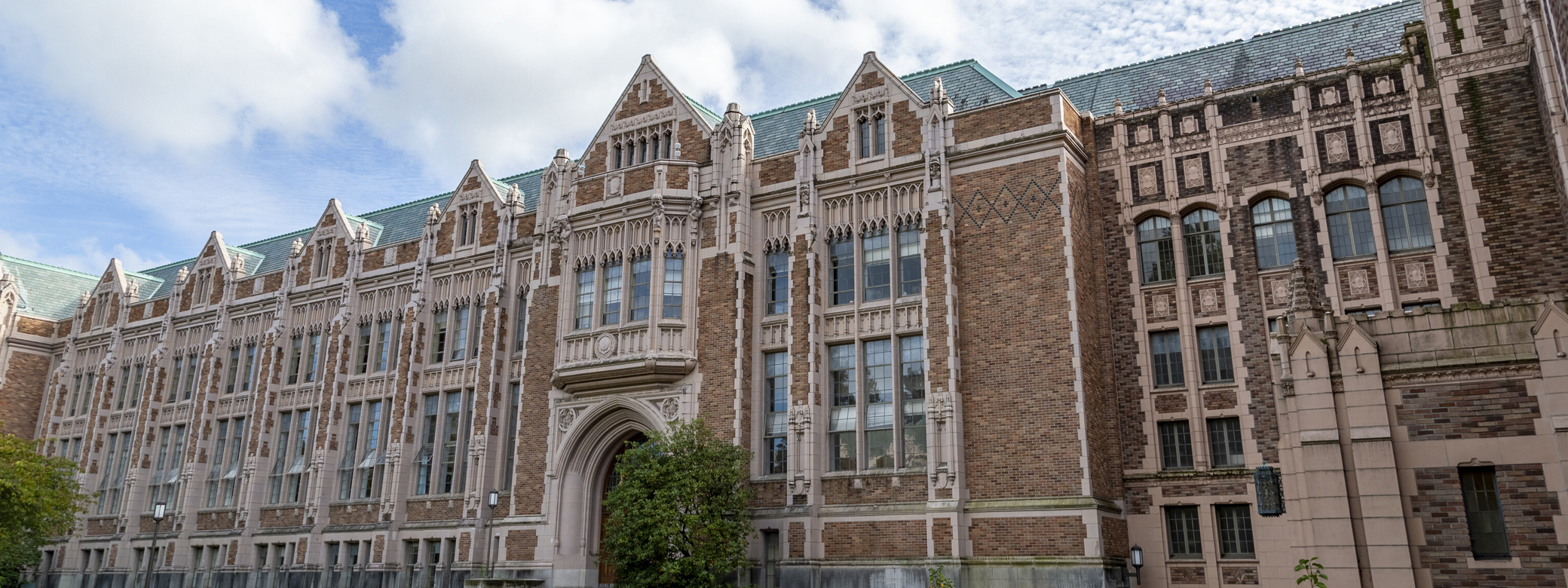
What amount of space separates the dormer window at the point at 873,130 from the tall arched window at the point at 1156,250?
7.33m

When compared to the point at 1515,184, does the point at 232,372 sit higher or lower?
higher

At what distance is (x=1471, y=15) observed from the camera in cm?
2523

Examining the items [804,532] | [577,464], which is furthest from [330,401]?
[804,532]

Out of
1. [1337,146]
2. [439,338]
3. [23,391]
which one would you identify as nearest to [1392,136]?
[1337,146]

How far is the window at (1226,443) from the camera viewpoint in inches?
1043

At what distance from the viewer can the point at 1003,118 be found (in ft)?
96.5

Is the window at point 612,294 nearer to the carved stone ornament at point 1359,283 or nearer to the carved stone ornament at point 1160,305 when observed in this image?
the carved stone ornament at point 1160,305

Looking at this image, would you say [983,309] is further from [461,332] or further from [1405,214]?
[461,332]

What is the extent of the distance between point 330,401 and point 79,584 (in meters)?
15.2

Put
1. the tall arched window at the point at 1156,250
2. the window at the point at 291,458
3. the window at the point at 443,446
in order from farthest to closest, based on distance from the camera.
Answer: the window at the point at 291,458, the window at the point at 443,446, the tall arched window at the point at 1156,250

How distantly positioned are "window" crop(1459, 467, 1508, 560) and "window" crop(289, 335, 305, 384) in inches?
1549

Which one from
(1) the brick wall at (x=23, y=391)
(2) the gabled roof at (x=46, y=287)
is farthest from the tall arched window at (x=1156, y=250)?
(2) the gabled roof at (x=46, y=287)

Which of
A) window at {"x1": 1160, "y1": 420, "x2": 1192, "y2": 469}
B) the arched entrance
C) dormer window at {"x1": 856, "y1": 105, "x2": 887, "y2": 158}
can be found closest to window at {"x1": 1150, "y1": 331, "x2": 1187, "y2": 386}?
window at {"x1": 1160, "y1": 420, "x2": 1192, "y2": 469}

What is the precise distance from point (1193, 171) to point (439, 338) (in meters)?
25.7
